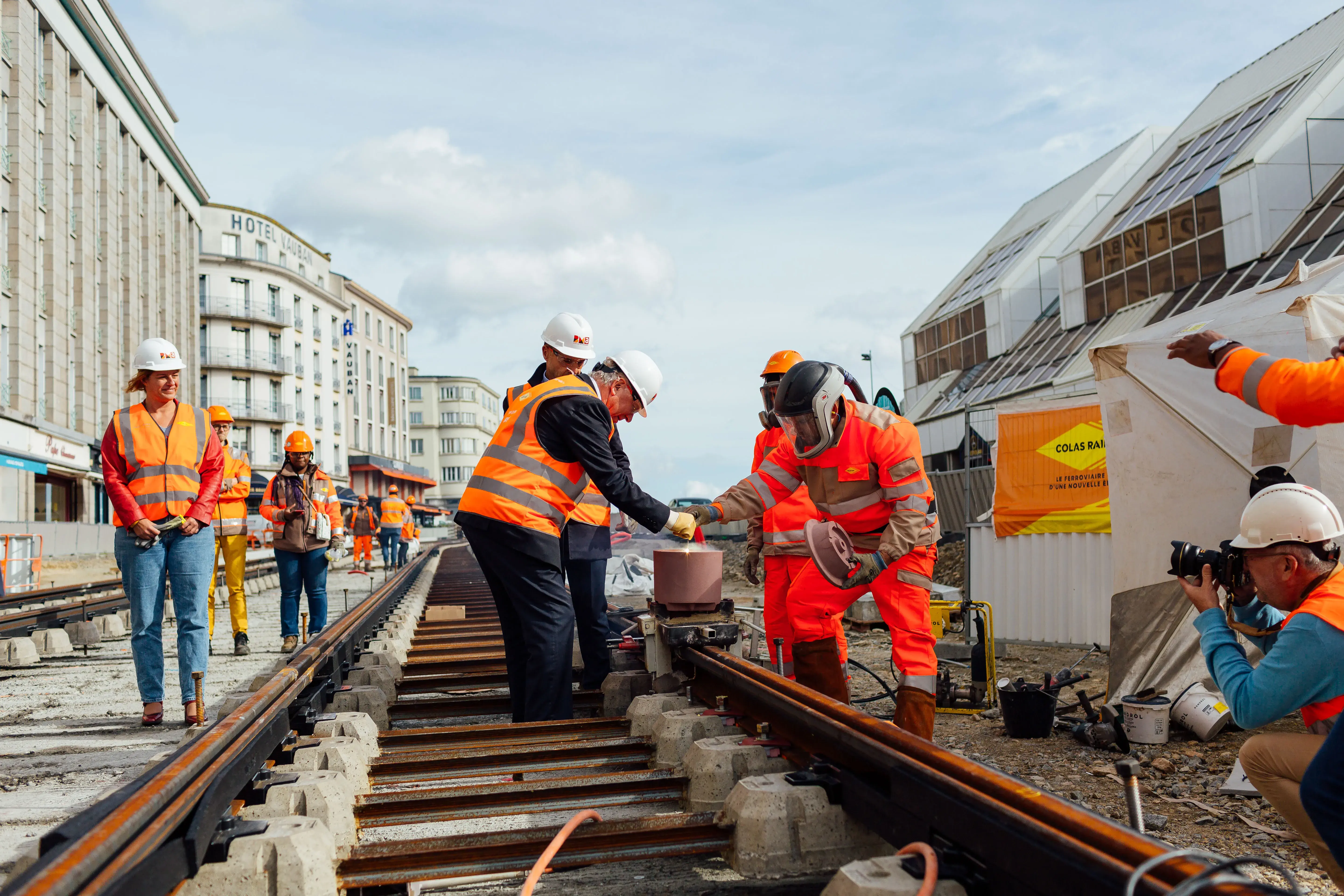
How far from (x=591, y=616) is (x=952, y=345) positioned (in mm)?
30088

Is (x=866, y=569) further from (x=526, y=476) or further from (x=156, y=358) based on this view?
(x=156, y=358)

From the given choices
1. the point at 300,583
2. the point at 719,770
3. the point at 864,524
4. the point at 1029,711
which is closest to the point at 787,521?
the point at 864,524

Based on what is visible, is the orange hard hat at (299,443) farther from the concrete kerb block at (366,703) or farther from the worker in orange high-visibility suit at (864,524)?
the worker in orange high-visibility suit at (864,524)

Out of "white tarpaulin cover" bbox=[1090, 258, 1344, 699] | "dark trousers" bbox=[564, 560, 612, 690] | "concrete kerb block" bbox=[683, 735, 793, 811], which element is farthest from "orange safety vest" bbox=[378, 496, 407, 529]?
"concrete kerb block" bbox=[683, 735, 793, 811]

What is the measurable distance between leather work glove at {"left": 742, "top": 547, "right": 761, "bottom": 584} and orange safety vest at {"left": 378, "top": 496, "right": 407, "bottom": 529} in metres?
14.9

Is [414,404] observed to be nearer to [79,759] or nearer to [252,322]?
[252,322]

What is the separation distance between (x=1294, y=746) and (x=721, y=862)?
1.67 metres

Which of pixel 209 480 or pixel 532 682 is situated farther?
pixel 209 480

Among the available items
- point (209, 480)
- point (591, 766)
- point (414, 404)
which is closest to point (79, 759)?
point (209, 480)

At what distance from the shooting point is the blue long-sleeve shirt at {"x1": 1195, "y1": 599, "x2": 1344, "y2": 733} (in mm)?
2654

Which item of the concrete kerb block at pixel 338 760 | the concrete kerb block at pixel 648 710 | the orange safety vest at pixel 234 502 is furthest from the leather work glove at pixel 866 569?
the orange safety vest at pixel 234 502

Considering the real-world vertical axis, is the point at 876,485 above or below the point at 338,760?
above

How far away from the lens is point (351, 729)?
383cm

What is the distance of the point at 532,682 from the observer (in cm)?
453
